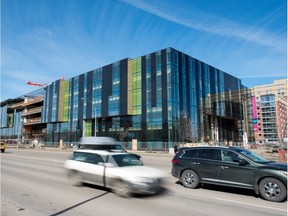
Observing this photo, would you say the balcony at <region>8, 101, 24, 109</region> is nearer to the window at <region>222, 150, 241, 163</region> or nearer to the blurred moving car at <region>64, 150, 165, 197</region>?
the blurred moving car at <region>64, 150, 165, 197</region>

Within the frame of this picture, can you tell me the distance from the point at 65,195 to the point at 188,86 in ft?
141

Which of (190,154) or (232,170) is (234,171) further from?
(190,154)

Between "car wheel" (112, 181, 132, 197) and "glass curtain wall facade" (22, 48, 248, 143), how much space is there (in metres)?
33.9

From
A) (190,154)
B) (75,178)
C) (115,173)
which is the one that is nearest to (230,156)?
(190,154)

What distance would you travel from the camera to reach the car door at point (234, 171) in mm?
8320

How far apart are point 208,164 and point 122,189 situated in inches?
133

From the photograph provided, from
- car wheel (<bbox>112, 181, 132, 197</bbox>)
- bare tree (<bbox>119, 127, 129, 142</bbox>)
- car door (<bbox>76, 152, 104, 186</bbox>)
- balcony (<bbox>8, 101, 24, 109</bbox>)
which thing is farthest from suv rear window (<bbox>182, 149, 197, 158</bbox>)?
A: balcony (<bbox>8, 101, 24, 109</bbox>)

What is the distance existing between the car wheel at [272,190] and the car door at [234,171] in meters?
0.38

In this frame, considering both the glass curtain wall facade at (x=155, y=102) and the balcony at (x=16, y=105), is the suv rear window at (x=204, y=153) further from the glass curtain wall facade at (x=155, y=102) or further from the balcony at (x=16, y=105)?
the balcony at (x=16, y=105)

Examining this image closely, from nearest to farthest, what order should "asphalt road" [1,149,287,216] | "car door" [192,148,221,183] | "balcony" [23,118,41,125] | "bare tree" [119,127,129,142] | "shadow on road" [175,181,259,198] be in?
"asphalt road" [1,149,287,216]
"shadow on road" [175,181,259,198]
"car door" [192,148,221,183]
"bare tree" [119,127,129,142]
"balcony" [23,118,41,125]

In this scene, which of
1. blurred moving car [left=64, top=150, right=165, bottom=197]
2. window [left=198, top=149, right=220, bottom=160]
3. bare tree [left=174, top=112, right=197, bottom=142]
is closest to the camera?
blurred moving car [left=64, top=150, right=165, bottom=197]

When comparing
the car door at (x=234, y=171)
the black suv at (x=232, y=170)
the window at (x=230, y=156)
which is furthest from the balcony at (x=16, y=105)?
the car door at (x=234, y=171)

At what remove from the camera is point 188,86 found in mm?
48938

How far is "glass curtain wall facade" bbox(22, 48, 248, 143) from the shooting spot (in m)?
45.4
